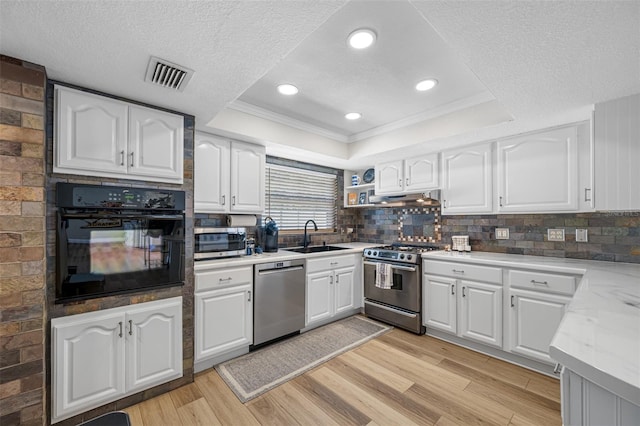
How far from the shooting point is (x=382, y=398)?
79.1 inches

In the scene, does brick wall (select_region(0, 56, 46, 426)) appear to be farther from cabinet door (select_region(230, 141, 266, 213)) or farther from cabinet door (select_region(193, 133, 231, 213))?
cabinet door (select_region(230, 141, 266, 213))

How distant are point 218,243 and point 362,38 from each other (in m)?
2.06

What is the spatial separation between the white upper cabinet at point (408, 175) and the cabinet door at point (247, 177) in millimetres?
1658

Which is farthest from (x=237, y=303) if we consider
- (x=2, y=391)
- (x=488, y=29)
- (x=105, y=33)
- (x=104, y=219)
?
(x=488, y=29)

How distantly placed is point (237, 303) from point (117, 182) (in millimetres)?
1367

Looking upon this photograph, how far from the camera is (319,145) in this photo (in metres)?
3.36

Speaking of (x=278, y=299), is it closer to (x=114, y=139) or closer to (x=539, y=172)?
(x=114, y=139)

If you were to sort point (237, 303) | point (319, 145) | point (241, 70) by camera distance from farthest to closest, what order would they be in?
point (319, 145) → point (237, 303) → point (241, 70)

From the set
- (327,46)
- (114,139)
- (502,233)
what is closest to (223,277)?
(114,139)

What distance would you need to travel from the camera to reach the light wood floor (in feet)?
5.90

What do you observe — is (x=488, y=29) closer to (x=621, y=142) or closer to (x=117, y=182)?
(x=621, y=142)

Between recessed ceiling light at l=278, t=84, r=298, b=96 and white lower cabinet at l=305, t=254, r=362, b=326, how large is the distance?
177 cm

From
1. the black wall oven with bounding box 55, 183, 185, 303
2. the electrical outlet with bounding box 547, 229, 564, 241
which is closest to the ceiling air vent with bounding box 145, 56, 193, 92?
the black wall oven with bounding box 55, 183, 185, 303

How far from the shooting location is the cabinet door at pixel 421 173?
10.8 feet
